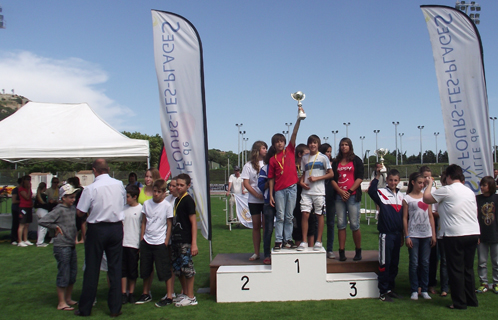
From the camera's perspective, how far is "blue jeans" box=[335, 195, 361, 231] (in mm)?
5297

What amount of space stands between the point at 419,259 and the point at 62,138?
863 centimetres

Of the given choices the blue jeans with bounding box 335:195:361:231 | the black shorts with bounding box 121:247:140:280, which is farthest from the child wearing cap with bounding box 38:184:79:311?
the blue jeans with bounding box 335:195:361:231

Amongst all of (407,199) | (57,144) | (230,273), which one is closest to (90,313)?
(230,273)

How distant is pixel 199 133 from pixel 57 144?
230 inches

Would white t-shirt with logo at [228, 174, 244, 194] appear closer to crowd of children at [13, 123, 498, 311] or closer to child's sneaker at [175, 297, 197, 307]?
crowd of children at [13, 123, 498, 311]

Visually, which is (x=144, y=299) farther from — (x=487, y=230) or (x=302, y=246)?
(x=487, y=230)

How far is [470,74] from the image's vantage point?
6023 millimetres

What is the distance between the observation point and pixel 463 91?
6008 millimetres

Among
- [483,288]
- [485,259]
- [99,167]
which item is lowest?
[483,288]

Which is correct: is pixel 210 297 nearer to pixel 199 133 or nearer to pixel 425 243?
pixel 199 133

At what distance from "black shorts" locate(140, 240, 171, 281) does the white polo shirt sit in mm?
556

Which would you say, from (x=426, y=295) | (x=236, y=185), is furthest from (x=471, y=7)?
(x=426, y=295)

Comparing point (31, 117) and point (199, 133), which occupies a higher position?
point (31, 117)

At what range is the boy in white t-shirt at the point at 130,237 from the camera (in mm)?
4988
